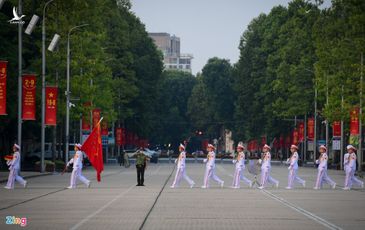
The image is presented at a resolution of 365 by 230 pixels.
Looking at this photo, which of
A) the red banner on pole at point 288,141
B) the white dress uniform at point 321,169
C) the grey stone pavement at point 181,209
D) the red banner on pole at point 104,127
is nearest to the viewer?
the grey stone pavement at point 181,209

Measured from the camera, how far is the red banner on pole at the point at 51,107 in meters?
68.2

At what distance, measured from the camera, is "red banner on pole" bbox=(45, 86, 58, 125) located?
68.2m

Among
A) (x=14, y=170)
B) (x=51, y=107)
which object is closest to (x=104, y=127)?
(x=51, y=107)

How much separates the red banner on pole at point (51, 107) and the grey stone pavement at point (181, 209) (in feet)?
88.5

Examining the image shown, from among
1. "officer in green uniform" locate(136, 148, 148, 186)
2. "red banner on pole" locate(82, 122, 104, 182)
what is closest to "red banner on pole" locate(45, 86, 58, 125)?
"officer in green uniform" locate(136, 148, 148, 186)

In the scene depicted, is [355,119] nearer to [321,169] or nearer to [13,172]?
[321,169]

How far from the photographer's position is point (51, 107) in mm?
68438

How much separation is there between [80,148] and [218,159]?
331ft

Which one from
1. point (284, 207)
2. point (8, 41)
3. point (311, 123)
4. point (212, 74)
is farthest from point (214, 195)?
point (212, 74)

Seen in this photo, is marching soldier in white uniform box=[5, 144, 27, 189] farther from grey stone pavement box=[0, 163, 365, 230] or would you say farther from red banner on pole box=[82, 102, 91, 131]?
red banner on pole box=[82, 102, 91, 131]

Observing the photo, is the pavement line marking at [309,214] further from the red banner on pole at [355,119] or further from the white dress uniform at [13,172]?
the red banner on pole at [355,119]

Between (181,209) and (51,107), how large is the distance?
133 feet

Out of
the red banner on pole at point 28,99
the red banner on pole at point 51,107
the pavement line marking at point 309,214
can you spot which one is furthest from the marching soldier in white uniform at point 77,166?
the red banner on pole at point 51,107

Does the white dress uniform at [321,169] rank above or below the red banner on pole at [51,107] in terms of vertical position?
below
